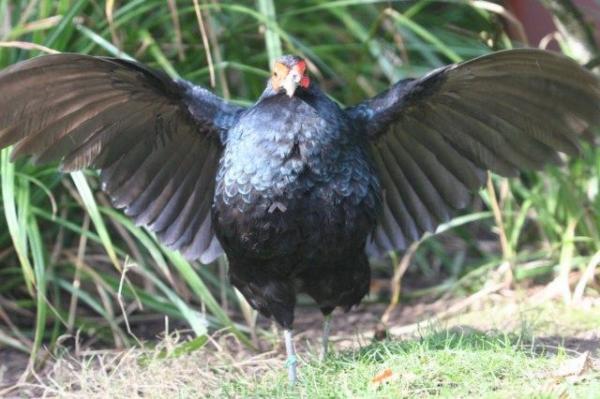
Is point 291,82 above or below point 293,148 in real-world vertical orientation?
above

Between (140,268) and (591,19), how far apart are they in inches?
95.9

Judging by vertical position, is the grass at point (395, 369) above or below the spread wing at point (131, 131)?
below

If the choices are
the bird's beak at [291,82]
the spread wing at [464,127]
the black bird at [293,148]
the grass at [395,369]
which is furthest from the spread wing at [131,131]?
the spread wing at [464,127]

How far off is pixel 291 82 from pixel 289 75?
3cm

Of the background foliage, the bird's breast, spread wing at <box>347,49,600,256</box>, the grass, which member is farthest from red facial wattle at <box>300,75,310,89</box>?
the grass

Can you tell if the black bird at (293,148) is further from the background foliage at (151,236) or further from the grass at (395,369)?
the background foliage at (151,236)

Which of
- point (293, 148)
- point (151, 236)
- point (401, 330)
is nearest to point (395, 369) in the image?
point (293, 148)

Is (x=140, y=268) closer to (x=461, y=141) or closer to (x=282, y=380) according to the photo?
(x=282, y=380)

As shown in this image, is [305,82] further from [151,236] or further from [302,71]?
[151,236]

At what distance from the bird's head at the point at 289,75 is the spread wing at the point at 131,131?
297mm

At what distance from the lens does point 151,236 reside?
493 centimetres

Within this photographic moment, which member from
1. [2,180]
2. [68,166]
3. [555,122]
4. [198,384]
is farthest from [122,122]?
[555,122]

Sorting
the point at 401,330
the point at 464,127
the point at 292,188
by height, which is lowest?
the point at 401,330

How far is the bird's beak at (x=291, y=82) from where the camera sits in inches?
151
